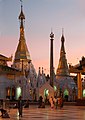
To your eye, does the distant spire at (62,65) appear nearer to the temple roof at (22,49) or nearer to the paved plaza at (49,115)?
the temple roof at (22,49)

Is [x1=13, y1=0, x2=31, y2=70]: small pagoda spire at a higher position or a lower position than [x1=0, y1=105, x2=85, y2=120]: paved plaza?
higher

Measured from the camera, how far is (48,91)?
52.2m

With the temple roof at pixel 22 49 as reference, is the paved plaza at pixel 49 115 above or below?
below

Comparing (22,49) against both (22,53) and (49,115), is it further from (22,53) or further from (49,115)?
(49,115)

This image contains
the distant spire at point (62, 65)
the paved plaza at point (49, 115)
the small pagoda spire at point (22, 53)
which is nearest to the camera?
the paved plaza at point (49, 115)

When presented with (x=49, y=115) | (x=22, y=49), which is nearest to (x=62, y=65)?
(x=22, y=49)

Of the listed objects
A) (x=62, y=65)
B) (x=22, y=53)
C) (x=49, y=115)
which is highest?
(x=22, y=53)

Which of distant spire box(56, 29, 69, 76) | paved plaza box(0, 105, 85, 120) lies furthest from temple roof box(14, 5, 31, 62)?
paved plaza box(0, 105, 85, 120)

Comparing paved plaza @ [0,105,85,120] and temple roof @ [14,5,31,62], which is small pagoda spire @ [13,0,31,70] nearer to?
temple roof @ [14,5,31,62]

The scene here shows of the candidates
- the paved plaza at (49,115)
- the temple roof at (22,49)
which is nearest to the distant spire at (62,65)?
the temple roof at (22,49)

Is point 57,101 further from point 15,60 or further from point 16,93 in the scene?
point 15,60

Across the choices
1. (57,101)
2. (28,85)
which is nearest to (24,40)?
(28,85)

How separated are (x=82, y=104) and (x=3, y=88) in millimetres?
16384

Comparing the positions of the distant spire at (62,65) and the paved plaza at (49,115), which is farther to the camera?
the distant spire at (62,65)
